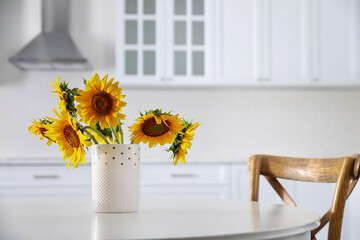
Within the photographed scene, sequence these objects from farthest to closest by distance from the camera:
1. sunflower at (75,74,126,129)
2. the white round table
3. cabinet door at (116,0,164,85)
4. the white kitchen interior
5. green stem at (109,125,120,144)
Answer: cabinet door at (116,0,164,85) → the white kitchen interior → green stem at (109,125,120,144) → sunflower at (75,74,126,129) → the white round table

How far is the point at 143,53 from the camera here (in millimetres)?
3566

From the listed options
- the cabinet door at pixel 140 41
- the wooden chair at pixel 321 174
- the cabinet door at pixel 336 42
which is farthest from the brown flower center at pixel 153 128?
the cabinet door at pixel 336 42

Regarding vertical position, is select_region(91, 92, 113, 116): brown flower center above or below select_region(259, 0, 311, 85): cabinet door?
below

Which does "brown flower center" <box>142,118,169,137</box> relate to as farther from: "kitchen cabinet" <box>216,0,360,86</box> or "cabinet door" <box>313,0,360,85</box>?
"cabinet door" <box>313,0,360,85</box>

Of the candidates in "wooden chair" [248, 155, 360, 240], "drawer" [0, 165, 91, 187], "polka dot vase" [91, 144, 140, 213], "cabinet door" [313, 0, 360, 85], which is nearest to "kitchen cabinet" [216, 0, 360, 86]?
"cabinet door" [313, 0, 360, 85]

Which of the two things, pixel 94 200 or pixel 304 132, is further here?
pixel 304 132

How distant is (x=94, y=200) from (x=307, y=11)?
2846 millimetres

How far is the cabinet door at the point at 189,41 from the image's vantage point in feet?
11.7

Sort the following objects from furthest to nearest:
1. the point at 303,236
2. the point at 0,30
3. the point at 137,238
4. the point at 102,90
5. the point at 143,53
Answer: the point at 0,30, the point at 143,53, the point at 102,90, the point at 303,236, the point at 137,238

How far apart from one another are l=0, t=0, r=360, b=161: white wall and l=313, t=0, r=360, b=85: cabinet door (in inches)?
14.7

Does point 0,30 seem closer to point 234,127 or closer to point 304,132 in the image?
point 234,127

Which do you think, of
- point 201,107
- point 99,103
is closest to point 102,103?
point 99,103

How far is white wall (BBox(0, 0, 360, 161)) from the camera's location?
3859 millimetres

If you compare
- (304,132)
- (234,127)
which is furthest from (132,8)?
(304,132)
